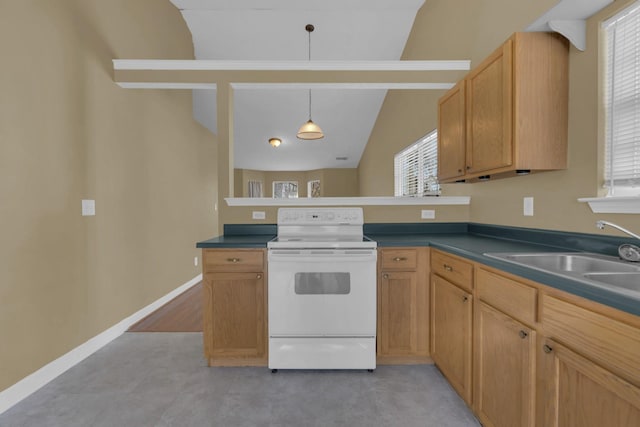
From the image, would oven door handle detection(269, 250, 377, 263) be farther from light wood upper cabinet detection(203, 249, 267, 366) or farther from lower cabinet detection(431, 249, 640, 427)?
lower cabinet detection(431, 249, 640, 427)

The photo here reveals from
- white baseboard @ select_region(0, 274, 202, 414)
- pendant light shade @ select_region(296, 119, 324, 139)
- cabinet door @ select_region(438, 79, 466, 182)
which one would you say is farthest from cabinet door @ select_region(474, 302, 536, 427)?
pendant light shade @ select_region(296, 119, 324, 139)

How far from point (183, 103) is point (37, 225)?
264cm

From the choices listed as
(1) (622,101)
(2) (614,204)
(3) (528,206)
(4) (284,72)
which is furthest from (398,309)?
(4) (284,72)

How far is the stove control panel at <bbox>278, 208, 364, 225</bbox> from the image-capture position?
247cm

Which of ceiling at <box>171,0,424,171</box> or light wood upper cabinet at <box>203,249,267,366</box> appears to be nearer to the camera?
light wood upper cabinet at <box>203,249,267,366</box>

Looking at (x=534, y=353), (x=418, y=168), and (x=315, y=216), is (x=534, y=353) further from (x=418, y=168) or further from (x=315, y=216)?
(x=418, y=168)

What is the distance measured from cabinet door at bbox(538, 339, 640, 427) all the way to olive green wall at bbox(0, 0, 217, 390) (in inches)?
105

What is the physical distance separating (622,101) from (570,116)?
0.22 m

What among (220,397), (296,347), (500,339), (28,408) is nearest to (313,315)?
(296,347)

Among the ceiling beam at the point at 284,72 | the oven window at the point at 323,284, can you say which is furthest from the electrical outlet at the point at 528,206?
the ceiling beam at the point at 284,72

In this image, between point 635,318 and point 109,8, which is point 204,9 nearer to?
point 109,8

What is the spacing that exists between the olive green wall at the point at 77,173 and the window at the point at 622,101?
3166 mm

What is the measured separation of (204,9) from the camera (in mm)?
3729

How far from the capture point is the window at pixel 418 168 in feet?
11.3
